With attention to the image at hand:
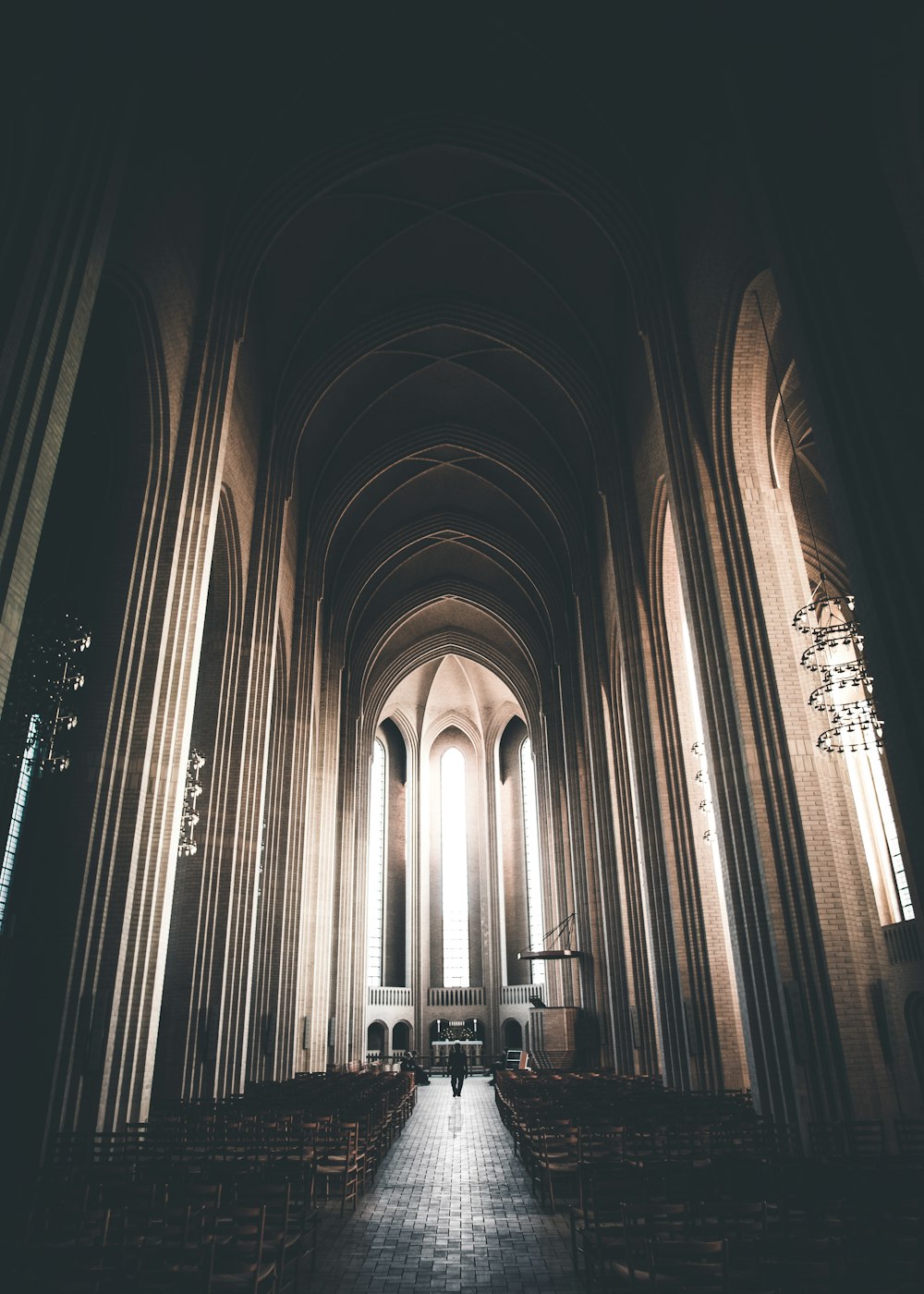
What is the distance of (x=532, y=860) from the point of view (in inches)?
1615

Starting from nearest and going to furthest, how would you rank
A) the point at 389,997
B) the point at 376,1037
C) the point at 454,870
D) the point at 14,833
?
the point at 14,833 < the point at 376,1037 < the point at 389,997 < the point at 454,870

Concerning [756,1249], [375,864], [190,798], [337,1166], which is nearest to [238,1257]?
[756,1249]

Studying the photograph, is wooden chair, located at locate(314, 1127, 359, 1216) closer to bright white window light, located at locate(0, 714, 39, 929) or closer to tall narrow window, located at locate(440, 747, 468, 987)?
bright white window light, located at locate(0, 714, 39, 929)

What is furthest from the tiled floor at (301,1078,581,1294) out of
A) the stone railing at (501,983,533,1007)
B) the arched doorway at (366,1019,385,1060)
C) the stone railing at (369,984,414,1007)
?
the stone railing at (501,983,533,1007)

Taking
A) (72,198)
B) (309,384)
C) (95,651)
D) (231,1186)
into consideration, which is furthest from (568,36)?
(231,1186)

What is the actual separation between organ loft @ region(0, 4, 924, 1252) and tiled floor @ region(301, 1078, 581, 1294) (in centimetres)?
326

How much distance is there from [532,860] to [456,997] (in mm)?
7258

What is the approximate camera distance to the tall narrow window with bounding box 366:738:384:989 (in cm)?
3856

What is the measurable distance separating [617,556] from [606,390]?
4.22 metres

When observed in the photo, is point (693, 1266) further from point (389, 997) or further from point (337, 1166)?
point (389, 997)

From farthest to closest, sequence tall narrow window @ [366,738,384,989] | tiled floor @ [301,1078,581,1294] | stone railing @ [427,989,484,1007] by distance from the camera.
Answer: stone railing @ [427,989,484,1007], tall narrow window @ [366,738,384,989], tiled floor @ [301,1078,581,1294]

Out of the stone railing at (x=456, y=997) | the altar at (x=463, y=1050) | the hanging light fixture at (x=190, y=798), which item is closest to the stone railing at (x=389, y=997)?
the stone railing at (x=456, y=997)

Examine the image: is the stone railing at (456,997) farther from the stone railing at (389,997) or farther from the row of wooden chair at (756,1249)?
the row of wooden chair at (756,1249)

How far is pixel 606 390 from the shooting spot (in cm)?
1969
